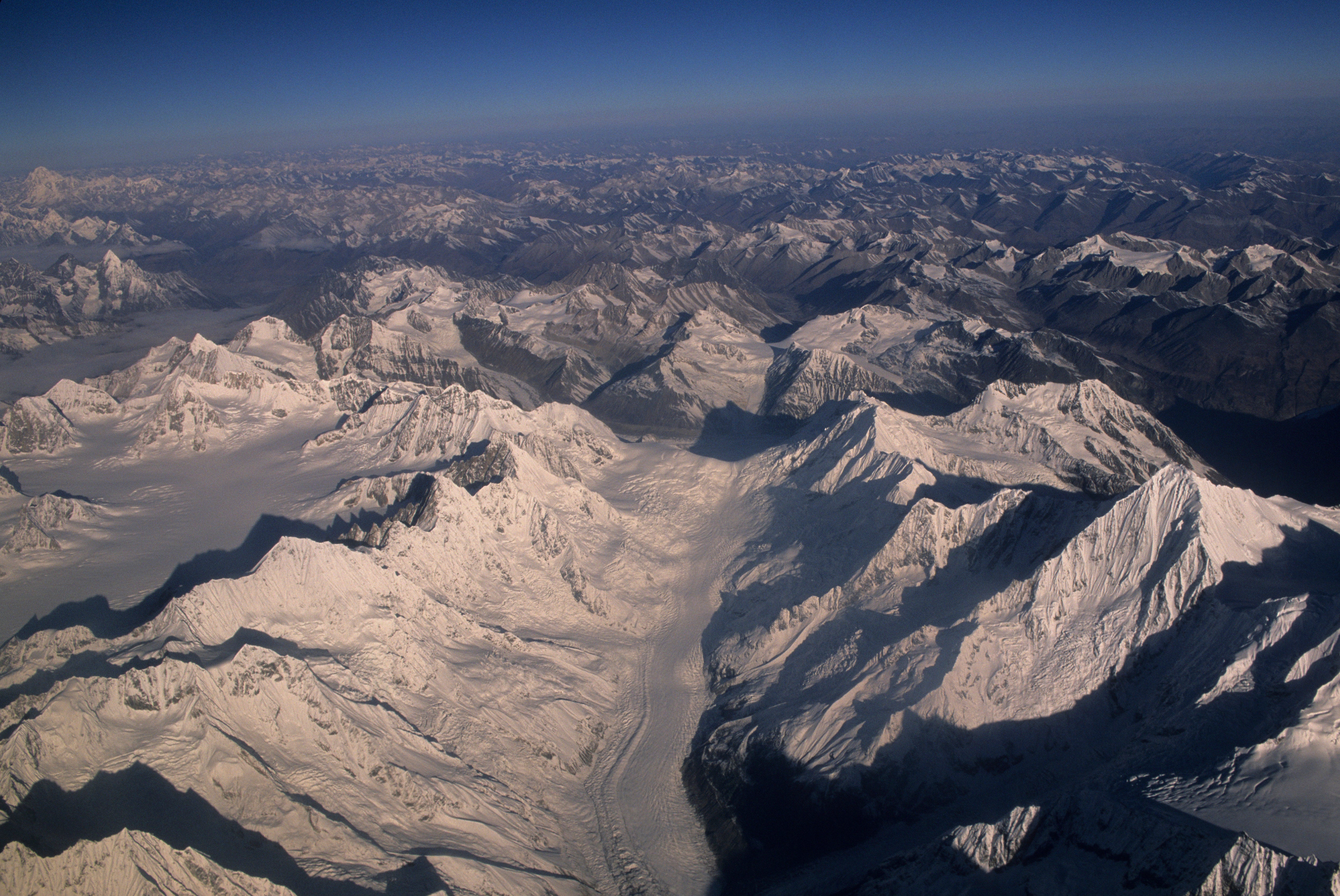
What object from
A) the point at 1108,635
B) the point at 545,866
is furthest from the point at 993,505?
the point at 545,866

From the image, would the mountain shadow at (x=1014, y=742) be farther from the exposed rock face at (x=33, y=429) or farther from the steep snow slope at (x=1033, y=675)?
the exposed rock face at (x=33, y=429)

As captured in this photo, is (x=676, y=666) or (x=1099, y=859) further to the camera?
(x=676, y=666)

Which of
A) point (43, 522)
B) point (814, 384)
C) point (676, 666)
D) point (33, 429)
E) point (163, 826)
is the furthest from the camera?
point (814, 384)

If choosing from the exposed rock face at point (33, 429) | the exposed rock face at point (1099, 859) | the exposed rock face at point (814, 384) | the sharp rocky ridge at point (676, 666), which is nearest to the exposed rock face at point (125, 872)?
the sharp rocky ridge at point (676, 666)

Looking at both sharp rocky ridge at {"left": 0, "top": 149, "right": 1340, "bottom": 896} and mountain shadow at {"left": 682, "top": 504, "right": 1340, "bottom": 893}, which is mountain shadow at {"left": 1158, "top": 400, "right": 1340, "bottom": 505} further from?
mountain shadow at {"left": 682, "top": 504, "right": 1340, "bottom": 893}

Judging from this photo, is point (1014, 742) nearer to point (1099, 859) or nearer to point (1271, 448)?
point (1099, 859)

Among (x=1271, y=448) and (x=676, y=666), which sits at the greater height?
(x=676, y=666)

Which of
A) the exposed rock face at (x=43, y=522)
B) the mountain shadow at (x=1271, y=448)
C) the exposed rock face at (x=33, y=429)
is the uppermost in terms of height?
the exposed rock face at (x=33, y=429)

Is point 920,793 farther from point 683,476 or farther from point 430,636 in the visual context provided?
point 683,476

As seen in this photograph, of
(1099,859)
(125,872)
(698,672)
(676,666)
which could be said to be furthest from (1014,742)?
(125,872)

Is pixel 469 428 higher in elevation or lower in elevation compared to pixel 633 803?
higher

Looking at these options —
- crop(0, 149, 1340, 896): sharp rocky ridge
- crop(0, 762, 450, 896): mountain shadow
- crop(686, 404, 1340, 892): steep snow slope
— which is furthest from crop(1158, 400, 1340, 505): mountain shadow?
crop(0, 762, 450, 896): mountain shadow
